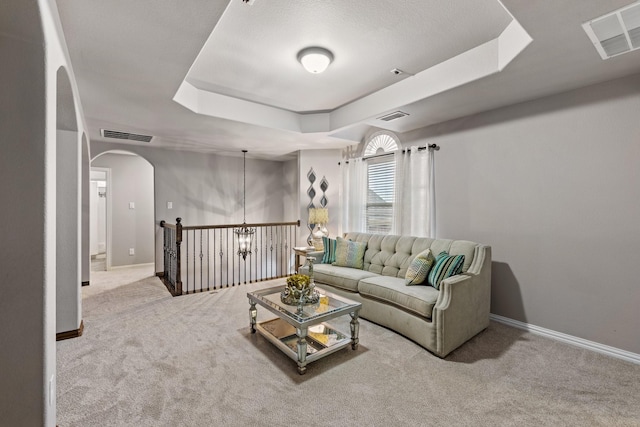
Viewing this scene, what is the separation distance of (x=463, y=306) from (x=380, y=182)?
2.47 m

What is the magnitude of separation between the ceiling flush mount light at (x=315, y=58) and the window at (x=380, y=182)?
218cm

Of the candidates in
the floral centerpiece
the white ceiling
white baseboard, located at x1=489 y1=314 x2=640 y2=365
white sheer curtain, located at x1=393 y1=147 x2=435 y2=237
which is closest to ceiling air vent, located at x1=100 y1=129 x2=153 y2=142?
the white ceiling

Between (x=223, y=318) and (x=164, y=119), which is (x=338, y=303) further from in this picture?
(x=164, y=119)

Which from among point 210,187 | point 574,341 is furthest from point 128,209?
point 574,341

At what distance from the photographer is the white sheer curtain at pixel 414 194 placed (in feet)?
13.0

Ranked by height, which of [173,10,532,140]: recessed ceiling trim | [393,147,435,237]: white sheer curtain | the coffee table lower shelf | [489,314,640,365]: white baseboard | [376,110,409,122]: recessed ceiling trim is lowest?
[489,314,640,365]: white baseboard

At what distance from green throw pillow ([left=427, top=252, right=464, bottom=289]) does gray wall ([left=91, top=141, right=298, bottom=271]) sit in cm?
424

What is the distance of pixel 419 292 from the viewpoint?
9.21 ft

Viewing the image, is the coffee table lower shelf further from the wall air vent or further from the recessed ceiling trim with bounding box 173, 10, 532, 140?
the wall air vent

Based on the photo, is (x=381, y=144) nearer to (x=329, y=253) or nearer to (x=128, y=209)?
(x=329, y=253)

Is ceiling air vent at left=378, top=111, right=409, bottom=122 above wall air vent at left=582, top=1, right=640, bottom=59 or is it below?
above

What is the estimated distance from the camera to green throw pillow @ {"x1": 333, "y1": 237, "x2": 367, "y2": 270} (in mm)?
4035

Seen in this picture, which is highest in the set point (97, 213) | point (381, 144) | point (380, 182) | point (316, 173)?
point (381, 144)

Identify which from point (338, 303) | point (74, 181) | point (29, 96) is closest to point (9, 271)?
point (29, 96)
